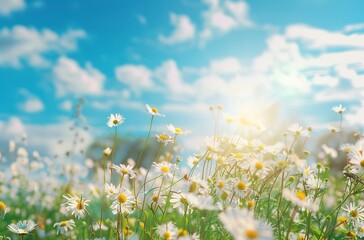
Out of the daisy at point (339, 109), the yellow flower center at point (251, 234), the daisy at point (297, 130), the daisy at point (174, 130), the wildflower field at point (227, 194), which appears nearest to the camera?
the yellow flower center at point (251, 234)

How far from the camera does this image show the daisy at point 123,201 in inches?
101

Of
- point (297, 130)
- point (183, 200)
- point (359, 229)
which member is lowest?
point (359, 229)

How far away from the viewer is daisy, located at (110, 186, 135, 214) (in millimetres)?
2553

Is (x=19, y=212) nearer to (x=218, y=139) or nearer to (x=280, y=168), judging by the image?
(x=218, y=139)

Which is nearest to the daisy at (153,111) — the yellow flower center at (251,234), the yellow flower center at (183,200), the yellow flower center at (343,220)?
the yellow flower center at (183,200)

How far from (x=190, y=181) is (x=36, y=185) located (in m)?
5.99

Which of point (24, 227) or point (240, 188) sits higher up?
point (240, 188)

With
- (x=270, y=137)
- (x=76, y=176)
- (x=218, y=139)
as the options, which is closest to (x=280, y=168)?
(x=218, y=139)

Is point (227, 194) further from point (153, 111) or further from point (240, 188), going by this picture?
point (153, 111)

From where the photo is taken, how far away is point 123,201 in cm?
256

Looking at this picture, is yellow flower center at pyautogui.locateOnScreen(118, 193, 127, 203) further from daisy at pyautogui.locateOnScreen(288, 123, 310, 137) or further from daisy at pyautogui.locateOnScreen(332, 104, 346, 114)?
daisy at pyautogui.locateOnScreen(332, 104, 346, 114)

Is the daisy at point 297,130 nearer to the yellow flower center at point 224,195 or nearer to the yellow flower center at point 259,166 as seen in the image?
the yellow flower center at point 259,166

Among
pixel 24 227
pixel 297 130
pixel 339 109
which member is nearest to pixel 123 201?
pixel 24 227

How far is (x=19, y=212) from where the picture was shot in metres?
7.18
